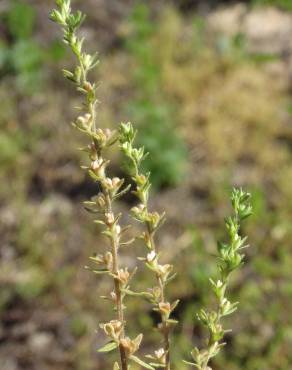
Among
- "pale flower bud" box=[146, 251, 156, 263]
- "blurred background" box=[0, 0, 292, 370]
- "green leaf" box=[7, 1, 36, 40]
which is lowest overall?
"blurred background" box=[0, 0, 292, 370]

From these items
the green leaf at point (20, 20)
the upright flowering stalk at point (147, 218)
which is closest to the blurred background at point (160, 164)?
the green leaf at point (20, 20)

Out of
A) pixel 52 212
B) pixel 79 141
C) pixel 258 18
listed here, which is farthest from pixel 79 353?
pixel 258 18

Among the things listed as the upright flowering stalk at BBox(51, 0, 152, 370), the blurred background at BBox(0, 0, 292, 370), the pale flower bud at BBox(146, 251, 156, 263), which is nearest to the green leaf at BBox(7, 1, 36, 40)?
the blurred background at BBox(0, 0, 292, 370)

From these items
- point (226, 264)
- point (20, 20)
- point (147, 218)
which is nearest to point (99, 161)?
point (147, 218)

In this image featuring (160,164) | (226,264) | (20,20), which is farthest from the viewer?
(20,20)

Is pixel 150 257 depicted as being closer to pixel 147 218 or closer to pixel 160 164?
pixel 147 218

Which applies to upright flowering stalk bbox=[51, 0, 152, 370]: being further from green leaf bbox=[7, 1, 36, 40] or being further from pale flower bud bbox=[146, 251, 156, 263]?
green leaf bbox=[7, 1, 36, 40]

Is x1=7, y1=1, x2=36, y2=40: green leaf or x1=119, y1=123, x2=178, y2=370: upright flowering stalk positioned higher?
x1=119, y1=123, x2=178, y2=370: upright flowering stalk

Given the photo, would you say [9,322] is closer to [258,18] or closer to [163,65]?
Result: [163,65]
